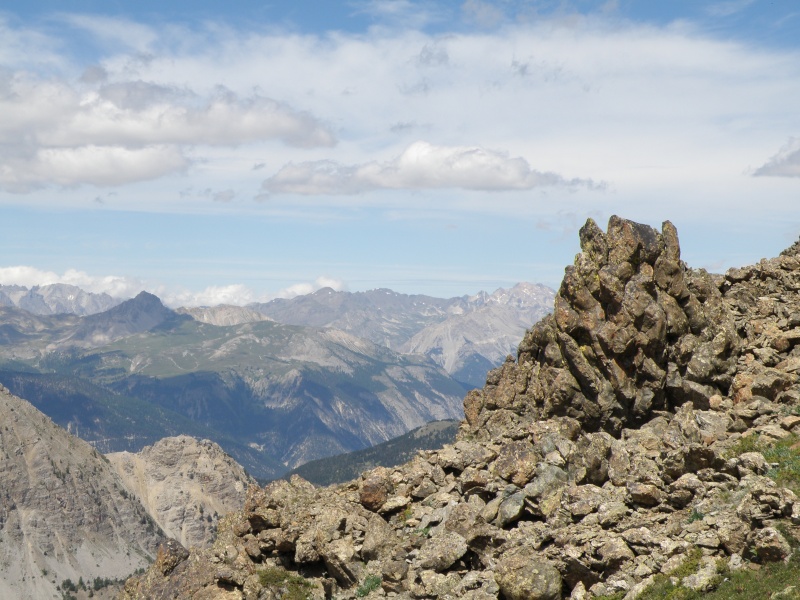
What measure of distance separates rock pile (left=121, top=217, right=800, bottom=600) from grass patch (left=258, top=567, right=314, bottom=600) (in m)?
0.41

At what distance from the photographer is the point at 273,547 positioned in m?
52.6

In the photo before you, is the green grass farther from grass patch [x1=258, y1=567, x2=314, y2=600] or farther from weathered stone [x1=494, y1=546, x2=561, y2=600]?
grass patch [x1=258, y1=567, x2=314, y2=600]

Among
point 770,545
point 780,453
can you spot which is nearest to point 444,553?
point 770,545

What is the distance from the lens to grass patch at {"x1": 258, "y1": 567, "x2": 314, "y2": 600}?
4891 cm

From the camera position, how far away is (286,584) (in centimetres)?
4981

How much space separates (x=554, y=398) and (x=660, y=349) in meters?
8.37

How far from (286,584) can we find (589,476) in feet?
64.1

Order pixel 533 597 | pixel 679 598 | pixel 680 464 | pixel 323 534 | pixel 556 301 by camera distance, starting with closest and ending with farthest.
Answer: pixel 679 598, pixel 533 597, pixel 680 464, pixel 323 534, pixel 556 301

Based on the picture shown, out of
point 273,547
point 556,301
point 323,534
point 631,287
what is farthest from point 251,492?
point 631,287

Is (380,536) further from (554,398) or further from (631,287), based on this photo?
(631,287)

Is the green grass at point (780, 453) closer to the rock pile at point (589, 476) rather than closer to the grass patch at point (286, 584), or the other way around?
the rock pile at point (589, 476)

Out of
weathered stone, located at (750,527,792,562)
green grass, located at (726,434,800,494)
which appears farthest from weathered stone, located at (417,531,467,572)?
weathered stone, located at (750,527,792,562)

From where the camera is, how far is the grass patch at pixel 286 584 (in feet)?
160

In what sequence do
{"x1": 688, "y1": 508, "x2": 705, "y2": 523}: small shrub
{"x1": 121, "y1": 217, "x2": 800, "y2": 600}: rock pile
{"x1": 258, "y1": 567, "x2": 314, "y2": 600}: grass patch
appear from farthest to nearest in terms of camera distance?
{"x1": 258, "y1": 567, "x2": 314, "y2": 600}: grass patch → {"x1": 121, "y1": 217, "x2": 800, "y2": 600}: rock pile → {"x1": 688, "y1": 508, "x2": 705, "y2": 523}: small shrub
